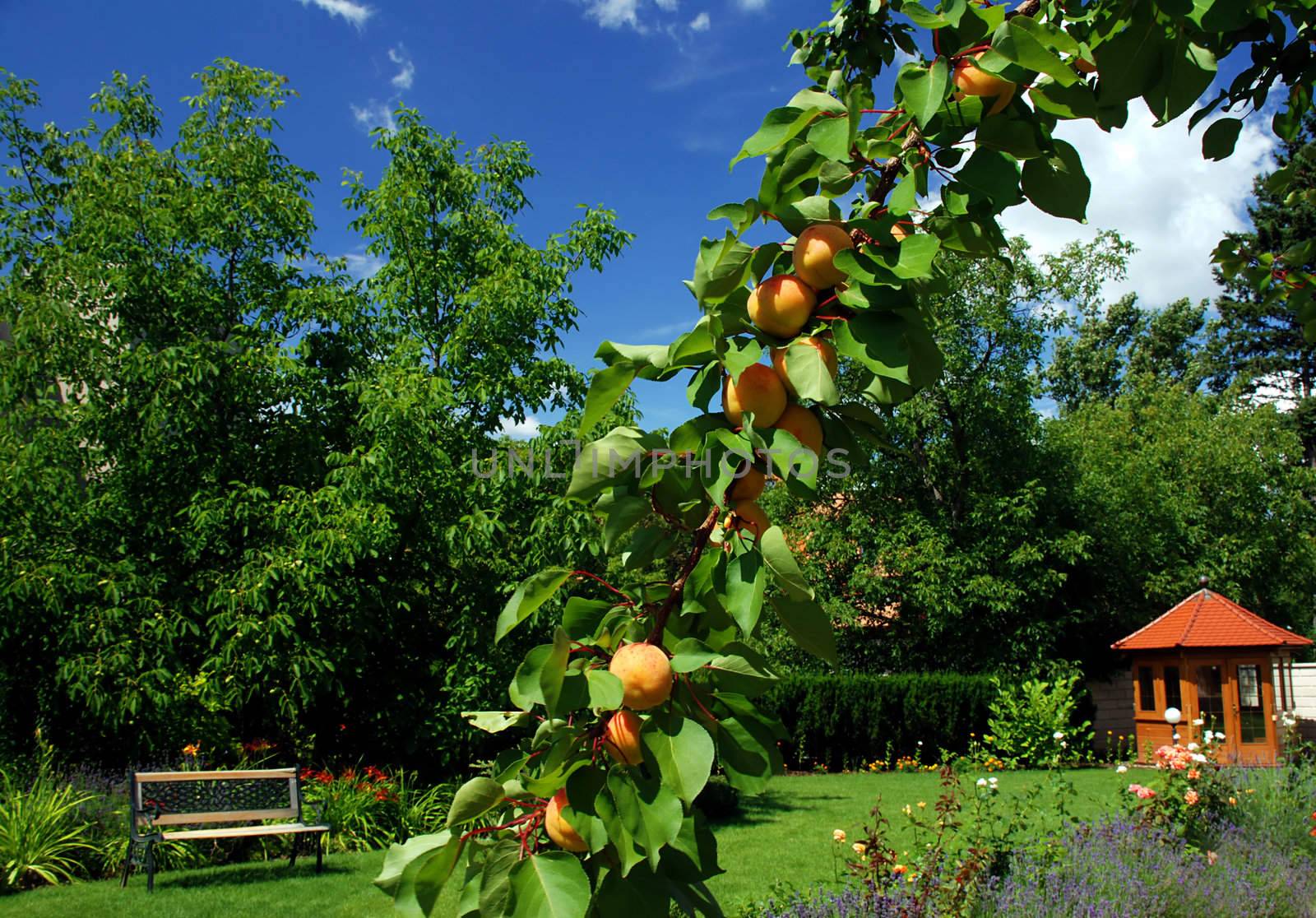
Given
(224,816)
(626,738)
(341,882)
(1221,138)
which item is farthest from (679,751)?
(224,816)

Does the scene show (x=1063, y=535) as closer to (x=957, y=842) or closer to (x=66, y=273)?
(x=957, y=842)

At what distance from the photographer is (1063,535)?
1524 centimetres

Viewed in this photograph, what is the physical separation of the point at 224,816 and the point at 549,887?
7.23 m

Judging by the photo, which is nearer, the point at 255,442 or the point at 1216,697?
the point at 255,442

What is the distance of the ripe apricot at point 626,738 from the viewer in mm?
736

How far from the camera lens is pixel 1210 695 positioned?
1434 centimetres

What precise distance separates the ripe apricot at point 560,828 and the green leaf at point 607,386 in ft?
1.10

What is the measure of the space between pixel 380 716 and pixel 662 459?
853cm

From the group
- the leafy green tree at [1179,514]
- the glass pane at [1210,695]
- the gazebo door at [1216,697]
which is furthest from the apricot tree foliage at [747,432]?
the glass pane at [1210,695]

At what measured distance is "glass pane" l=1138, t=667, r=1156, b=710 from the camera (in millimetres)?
15102

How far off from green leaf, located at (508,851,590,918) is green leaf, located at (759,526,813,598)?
11.0 inches

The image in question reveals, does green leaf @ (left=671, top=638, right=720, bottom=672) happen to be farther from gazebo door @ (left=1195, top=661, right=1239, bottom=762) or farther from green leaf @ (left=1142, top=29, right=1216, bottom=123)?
gazebo door @ (left=1195, top=661, right=1239, bottom=762)

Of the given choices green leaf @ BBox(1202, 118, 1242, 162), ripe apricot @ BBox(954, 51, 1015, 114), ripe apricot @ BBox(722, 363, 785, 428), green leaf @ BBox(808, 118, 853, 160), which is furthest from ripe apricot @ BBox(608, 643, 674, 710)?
green leaf @ BBox(1202, 118, 1242, 162)

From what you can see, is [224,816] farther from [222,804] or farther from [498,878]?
[498,878]
